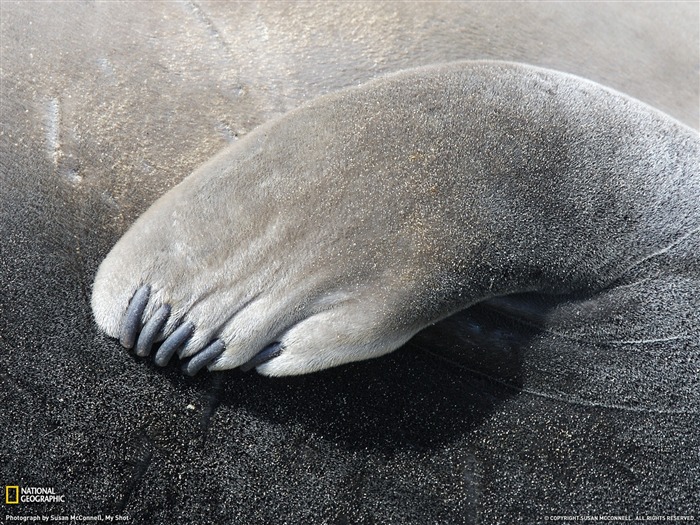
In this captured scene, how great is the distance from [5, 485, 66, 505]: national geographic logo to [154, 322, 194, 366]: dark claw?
0.41 metres

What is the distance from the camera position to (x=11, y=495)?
175cm

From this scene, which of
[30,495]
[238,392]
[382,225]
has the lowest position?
[30,495]

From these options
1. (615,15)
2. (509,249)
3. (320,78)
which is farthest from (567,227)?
(615,15)

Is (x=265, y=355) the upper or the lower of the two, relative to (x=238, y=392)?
upper

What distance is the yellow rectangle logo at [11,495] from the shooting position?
174cm

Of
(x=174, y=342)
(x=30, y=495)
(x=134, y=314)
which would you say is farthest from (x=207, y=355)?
(x=30, y=495)

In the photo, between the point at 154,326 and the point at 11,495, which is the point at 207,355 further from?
the point at 11,495

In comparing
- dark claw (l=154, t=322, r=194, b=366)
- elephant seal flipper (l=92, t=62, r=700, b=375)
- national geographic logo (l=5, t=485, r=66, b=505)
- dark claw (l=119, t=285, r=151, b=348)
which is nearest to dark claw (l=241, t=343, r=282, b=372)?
elephant seal flipper (l=92, t=62, r=700, b=375)

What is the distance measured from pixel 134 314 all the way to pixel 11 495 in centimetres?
52

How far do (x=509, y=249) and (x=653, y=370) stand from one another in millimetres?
558

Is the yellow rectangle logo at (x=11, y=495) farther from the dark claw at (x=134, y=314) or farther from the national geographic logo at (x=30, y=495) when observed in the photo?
Answer: the dark claw at (x=134, y=314)

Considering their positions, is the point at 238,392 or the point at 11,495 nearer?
the point at 11,495

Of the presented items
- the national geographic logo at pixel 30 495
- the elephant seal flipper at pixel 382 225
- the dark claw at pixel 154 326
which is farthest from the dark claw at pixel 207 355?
the national geographic logo at pixel 30 495

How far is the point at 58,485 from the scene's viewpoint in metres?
1.79
